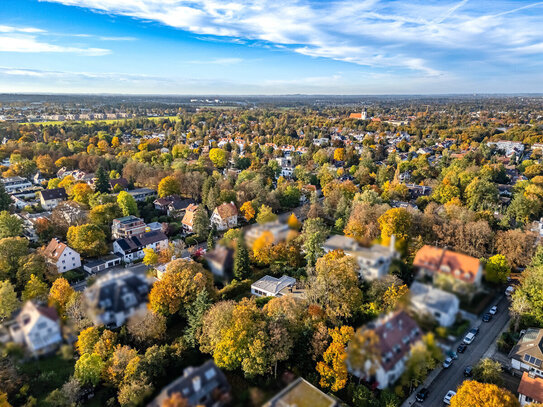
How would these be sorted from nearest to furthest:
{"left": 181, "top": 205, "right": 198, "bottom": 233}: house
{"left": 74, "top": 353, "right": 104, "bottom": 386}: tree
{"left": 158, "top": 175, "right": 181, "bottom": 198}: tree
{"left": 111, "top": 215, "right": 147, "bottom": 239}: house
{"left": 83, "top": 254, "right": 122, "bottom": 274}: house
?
{"left": 74, "top": 353, "right": 104, "bottom": 386}: tree, {"left": 83, "top": 254, "right": 122, "bottom": 274}: house, {"left": 111, "top": 215, "right": 147, "bottom": 239}: house, {"left": 181, "top": 205, "right": 198, "bottom": 233}: house, {"left": 158, "top": 175, "right": 181, "bottom": 198}: tree

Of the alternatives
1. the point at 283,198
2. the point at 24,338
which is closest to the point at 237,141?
the point at 283,198

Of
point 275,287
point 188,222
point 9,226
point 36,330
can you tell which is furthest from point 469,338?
point 9,226

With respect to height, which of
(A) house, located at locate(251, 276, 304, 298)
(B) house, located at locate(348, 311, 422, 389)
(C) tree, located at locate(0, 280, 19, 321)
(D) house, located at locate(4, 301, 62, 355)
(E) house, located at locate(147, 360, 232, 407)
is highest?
(B) house, located at locate(348, 311, 422, 389)

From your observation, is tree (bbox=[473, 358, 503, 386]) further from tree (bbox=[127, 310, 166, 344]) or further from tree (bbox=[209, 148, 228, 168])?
tree (bbox=[209, 148, 228, 168])

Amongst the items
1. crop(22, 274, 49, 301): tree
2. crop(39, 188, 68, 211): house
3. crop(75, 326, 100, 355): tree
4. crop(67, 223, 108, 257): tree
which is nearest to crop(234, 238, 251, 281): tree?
crop(75, 326, 100, 355): tree

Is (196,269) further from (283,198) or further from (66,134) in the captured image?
(66,134)
